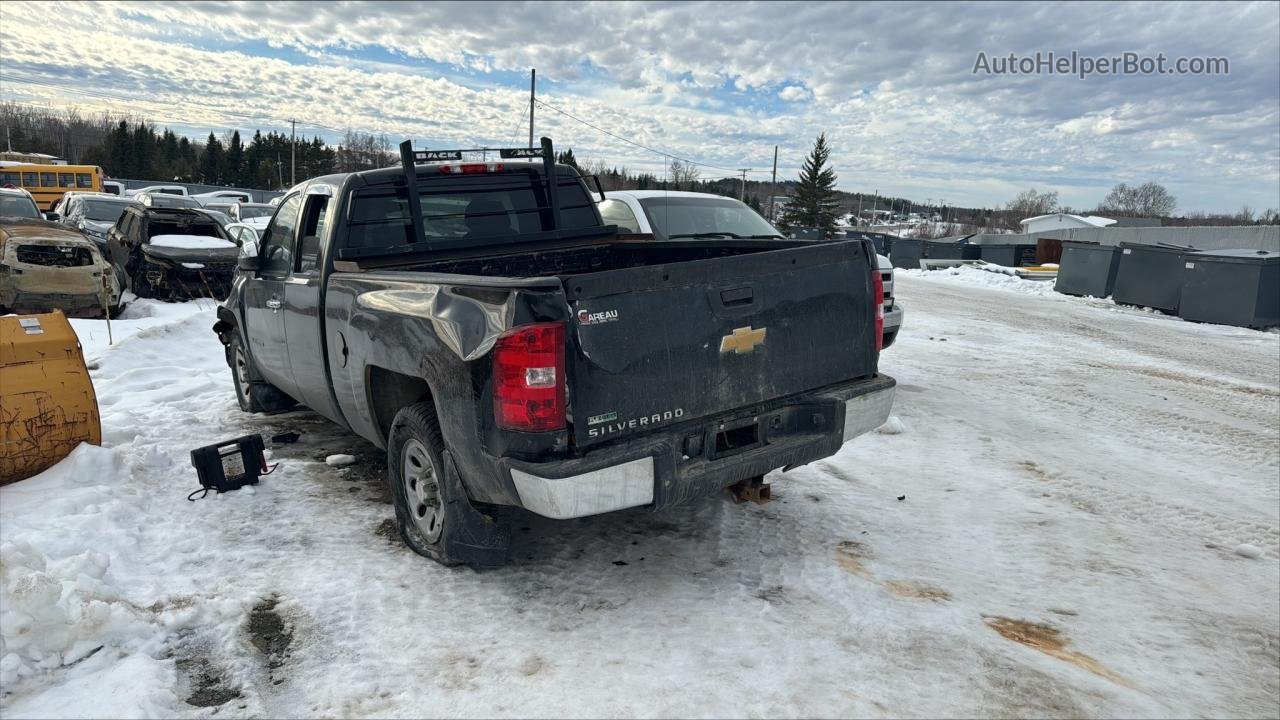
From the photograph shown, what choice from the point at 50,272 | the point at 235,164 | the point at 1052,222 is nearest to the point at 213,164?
the point at 235,164

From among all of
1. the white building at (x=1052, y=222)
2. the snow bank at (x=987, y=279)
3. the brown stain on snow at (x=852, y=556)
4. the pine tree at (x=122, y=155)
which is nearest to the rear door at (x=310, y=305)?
the brown stain on snow at (x=852, y=556)

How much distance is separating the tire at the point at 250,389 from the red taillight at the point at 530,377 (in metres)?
4.01

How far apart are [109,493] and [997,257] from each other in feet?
111

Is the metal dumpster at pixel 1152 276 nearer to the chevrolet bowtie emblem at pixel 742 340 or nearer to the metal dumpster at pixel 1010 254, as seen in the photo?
the metal dumpster at pixel 1010 254

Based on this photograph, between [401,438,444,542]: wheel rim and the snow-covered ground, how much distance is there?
20cm

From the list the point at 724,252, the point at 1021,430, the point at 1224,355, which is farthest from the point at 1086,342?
the point at 724,252

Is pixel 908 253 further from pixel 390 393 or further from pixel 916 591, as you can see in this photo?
pixel 390 393

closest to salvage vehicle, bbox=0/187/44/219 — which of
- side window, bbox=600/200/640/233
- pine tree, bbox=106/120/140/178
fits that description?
side window, bbox=600/200/640/233

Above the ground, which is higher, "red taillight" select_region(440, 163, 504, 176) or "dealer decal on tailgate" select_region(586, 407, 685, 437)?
"red taillight" select_region(440, 163, 504, 176)

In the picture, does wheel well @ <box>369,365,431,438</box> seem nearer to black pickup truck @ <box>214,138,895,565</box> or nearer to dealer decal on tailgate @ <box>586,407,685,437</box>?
black pickup truck @ <box>214,138,895,565</box>

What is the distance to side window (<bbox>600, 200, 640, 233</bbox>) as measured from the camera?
8.43m

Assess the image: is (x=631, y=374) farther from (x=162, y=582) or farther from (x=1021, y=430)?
(x=1021, y=430)

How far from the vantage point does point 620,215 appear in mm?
8688

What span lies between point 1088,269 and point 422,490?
21584 millimetres
